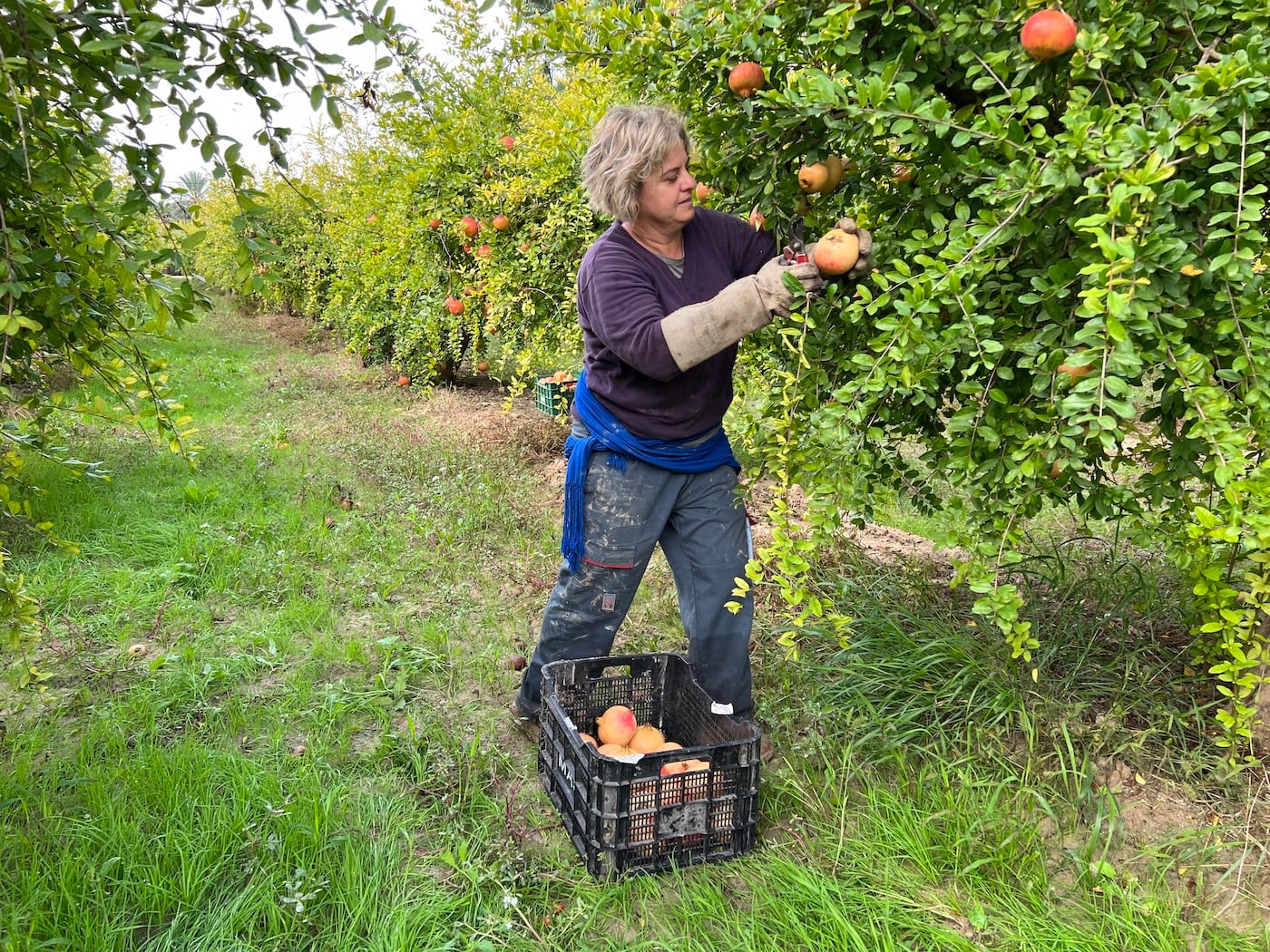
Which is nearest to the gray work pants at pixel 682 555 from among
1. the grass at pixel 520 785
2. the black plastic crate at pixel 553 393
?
the grass at pixel 520 785

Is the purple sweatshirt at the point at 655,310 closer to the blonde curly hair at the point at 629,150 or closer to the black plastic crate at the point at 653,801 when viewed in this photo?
the blonde curly hair at the point at 629,150

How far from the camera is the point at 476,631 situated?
12.0ft

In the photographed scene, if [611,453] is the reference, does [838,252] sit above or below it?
above

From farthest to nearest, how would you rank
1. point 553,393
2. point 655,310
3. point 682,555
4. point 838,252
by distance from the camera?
point 553,393 → point 682,555 → point 655,310 → point 838,252

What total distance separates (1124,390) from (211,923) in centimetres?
217

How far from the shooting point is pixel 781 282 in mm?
2148

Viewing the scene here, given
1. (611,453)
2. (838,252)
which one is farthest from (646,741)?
(838,252)

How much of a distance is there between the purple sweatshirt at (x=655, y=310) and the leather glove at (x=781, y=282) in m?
0.27

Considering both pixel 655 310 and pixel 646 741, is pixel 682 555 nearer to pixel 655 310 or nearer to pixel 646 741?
pixel 646 741

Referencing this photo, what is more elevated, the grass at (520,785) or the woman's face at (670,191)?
the woman's face at (670,191)

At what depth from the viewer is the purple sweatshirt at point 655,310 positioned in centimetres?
240

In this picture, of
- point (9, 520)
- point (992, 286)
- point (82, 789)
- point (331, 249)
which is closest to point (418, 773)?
point (82, 789)

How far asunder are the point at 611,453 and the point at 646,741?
33.4 inches

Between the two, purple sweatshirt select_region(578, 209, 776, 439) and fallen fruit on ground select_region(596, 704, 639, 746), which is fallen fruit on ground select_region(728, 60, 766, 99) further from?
fallen fruit on ground select_region(596, 704, 639, 746)
